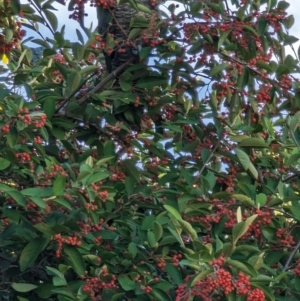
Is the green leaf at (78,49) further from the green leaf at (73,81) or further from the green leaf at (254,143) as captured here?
the green leaf at (254,143)

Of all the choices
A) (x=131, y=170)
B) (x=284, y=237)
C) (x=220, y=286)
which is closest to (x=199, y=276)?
(x=220, y=286)

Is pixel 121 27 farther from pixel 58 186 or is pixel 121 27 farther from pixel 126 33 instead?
pixel 58 186

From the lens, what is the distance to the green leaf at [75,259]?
91.6 inches

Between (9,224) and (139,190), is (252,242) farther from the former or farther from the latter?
(9,224)

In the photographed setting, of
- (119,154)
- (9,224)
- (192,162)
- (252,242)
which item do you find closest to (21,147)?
(9,224)

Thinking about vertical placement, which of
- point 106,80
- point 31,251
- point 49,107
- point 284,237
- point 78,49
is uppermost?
point 78,49

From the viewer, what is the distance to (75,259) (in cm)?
234

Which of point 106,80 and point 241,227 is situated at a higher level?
point 106,80

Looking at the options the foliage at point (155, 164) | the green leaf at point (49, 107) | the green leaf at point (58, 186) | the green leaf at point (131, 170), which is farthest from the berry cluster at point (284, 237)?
the green leaf at point (49, 107)

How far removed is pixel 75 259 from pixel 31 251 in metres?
0.16

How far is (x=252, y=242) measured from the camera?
2688mm

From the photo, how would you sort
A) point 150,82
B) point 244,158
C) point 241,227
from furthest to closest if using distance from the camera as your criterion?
point 150,82 < point 244,158 < point 241,227

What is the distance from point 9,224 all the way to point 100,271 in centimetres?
44

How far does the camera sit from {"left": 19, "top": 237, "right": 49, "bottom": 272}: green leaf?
238cm
